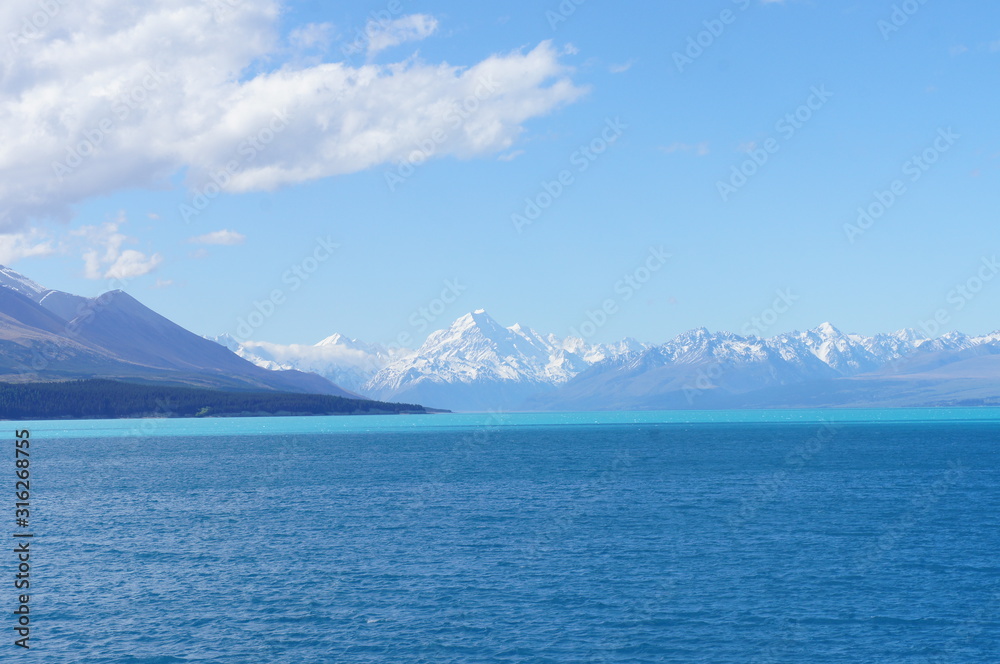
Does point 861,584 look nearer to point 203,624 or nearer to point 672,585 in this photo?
point 672,585

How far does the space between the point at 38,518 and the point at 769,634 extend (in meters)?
68.3

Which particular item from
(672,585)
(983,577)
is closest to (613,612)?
(672,585)

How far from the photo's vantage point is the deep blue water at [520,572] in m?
43.6

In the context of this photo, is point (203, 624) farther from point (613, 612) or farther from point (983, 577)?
point (983, 577)

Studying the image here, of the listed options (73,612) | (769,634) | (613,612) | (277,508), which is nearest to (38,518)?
(277,508)

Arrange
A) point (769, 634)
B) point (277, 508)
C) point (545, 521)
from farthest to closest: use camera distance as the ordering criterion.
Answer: point (277, 508)
point (545, 521)
point (769, 634)

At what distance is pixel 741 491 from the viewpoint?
102 meters

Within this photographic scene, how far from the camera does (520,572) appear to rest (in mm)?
58406

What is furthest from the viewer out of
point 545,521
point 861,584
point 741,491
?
point 741,491

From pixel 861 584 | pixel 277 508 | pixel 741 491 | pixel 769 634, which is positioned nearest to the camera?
pixel 769 634

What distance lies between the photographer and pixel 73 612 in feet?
162

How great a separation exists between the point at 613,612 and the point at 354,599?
1487cm

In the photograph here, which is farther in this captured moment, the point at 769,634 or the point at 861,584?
the point at 861,584

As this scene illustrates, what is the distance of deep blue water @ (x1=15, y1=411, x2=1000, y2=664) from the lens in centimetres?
4359
